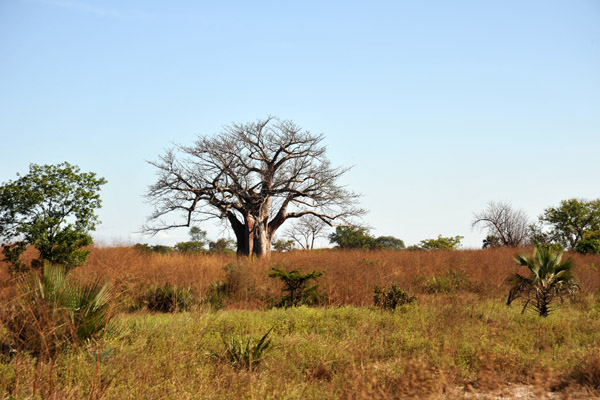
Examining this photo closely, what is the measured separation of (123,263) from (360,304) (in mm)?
8747

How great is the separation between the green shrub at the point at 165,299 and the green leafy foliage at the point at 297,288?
239cm

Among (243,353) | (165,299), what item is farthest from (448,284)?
(243,353)

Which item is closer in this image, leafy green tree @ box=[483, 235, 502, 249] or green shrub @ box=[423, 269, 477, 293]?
green shrub @ box=[423, 269, 477, 293]

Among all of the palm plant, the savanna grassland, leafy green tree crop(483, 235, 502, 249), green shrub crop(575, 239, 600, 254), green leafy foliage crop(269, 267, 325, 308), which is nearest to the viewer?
the savanna grassland

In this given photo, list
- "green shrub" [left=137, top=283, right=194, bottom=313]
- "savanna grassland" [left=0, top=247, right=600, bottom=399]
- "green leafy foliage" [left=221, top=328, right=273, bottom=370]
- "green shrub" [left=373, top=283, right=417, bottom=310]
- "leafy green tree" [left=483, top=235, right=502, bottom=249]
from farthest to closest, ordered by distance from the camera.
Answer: "leafy green tree" [left=483, top=235, right=502, bottom=249]
"green shrub" [left=137, top=283, right=194, bottom=313]
"green shrub" [left=373, top=283, right=417, bottom=310]
"green leafy foliage" [left=221, top=328, right=273, bottom=370]
"savanna grassland" [left=0, top=247, right=600, bottom=399]

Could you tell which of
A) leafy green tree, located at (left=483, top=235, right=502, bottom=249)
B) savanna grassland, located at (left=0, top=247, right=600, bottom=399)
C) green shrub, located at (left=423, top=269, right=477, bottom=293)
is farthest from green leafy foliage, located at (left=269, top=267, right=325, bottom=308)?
leafy green tree, located at (left=483, top=235, right=502, bottom=249)

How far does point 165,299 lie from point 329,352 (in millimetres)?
7054

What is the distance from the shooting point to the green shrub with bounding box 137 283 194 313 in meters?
12.5

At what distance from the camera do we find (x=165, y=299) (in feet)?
42.5

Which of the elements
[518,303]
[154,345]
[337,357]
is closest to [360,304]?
[518,303]

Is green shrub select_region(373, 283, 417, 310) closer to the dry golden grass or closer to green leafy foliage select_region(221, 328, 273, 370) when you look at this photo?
the dry golden grass

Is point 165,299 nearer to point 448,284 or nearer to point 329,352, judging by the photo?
point 329,352

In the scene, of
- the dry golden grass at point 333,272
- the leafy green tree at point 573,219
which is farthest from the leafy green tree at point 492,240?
the dry golden grass at point 333,272

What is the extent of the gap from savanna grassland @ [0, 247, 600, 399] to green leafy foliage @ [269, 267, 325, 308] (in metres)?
0.48
